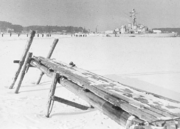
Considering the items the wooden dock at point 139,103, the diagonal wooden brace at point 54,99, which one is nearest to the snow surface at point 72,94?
the diagonal wooden brace at point 54,99

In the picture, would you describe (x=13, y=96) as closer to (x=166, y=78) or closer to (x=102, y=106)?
(x=102, y=106)

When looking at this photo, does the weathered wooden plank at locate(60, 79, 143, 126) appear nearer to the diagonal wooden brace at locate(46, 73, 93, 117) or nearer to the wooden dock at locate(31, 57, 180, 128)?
the wooden dock at locate(31, 57, 180, 128)

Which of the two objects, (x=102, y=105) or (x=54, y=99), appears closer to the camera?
(x=102, y=105)

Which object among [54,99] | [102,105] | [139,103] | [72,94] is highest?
[139,103]

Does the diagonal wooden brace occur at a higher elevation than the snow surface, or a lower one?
higher

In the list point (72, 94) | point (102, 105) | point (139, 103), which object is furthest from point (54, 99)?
point (139, 103)

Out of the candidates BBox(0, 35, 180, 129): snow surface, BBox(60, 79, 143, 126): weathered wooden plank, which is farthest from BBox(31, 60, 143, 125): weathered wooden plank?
BBox(0, 35, 180, 129): snow surface

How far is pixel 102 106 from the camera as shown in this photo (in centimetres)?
371

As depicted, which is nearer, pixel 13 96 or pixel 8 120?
pixel 8 120

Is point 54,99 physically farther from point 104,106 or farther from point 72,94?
point 104,106

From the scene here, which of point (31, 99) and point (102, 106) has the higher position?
point (102, 106)

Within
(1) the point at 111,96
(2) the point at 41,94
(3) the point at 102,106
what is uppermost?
(1) the point at 111,96

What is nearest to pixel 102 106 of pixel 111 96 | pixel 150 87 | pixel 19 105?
pixel 111 96

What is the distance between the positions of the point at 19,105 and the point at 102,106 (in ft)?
11.4
